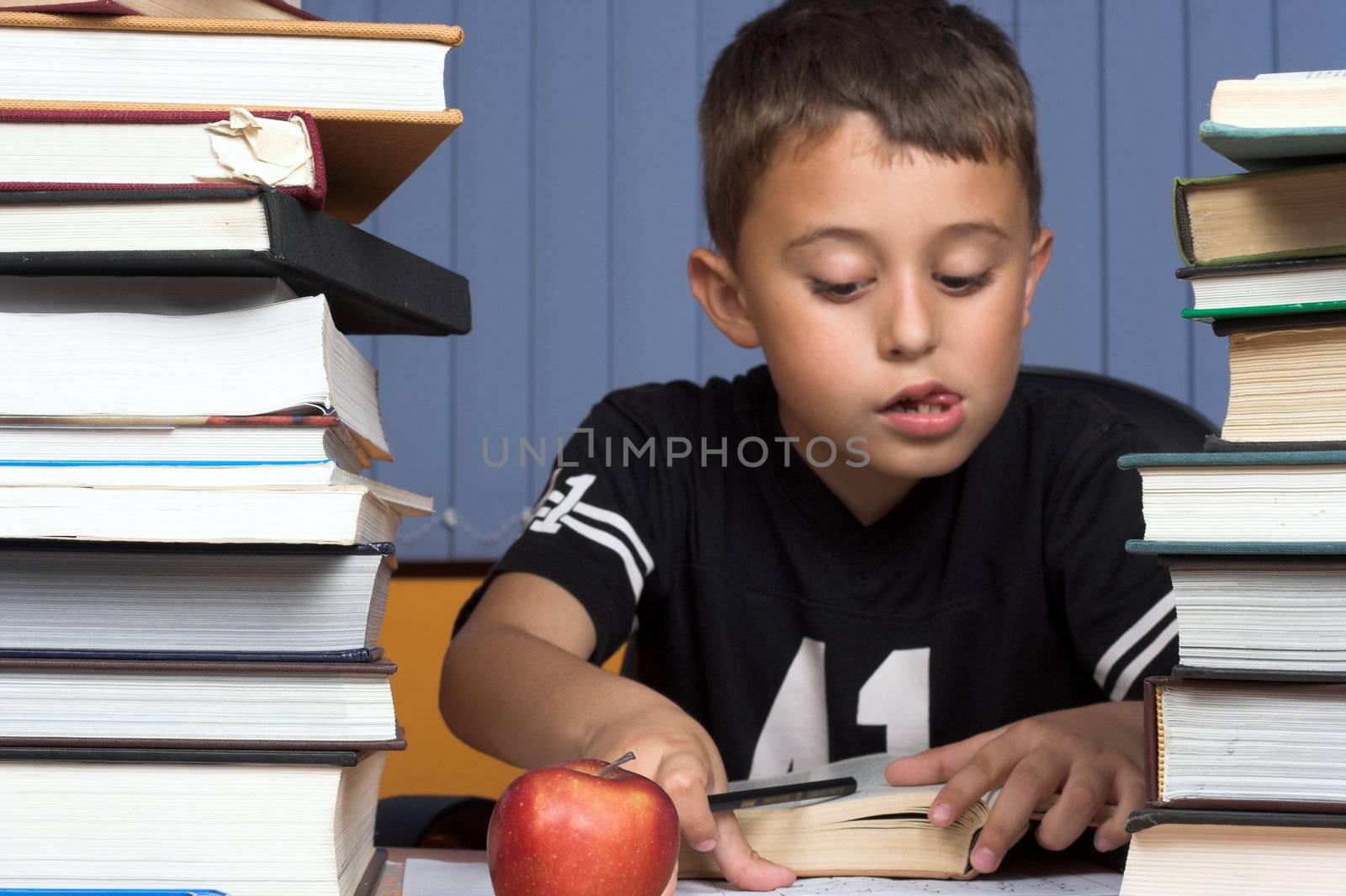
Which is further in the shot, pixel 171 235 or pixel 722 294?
pixel 722 294

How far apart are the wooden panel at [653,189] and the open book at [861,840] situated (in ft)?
4.52

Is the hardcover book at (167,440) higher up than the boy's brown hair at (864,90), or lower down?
lower down

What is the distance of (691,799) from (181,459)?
0.30 m

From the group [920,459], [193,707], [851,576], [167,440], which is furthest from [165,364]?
[851,576]

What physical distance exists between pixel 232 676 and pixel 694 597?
663 millimetres

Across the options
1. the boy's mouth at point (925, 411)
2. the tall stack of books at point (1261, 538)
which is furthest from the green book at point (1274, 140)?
the boy's mouth at point (925, 411)

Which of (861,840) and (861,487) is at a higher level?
(861,487)

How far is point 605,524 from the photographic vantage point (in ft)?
3.49

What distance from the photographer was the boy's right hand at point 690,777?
63cm

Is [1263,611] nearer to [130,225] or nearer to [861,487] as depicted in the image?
[130,225]

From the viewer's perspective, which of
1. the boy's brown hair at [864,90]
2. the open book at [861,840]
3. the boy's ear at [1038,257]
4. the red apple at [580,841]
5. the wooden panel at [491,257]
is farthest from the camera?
the wooden panel at [491,257]

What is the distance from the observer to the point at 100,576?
52 centimetres

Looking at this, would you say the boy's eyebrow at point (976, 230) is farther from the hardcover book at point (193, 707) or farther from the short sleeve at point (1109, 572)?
the hardcover book at point (193, 707)

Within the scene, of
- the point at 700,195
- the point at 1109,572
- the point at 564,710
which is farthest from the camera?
the point at 700,195
